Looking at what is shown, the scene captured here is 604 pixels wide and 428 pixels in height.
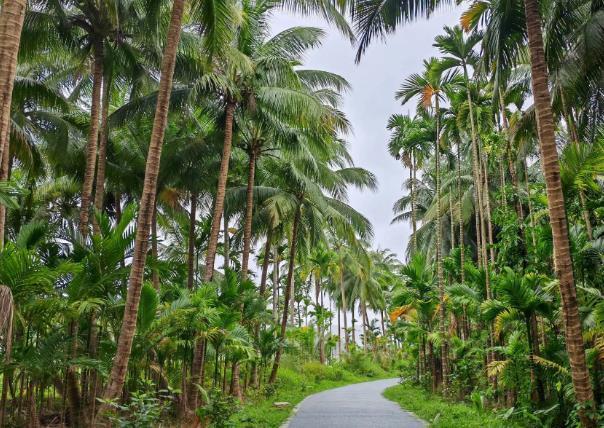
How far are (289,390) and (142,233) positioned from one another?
618 inches

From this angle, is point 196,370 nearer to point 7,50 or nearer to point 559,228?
point 7,50

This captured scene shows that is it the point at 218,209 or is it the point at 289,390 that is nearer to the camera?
the point at 218,209

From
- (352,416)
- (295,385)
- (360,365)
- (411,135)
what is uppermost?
(411,135)

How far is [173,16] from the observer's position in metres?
8.82

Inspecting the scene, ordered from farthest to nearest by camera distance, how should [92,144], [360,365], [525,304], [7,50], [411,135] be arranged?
[360,365] < [411,135] < [92,144] < [525,304] < [7,50]

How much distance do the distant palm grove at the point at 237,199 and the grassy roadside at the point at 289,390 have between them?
0.63ft

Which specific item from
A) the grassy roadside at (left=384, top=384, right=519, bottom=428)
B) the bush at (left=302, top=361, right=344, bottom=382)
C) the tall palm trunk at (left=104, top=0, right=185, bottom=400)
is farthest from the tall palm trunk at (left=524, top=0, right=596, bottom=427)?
the bush at (left=302, top=361, right=344, bottom=382)

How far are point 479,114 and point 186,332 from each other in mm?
10551

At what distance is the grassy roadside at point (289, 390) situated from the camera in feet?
38.5

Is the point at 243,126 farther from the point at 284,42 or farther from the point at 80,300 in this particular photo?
the point at 80,300

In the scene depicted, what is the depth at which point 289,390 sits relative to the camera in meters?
22.4

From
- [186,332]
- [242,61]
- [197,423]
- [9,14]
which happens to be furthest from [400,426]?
[9,14]

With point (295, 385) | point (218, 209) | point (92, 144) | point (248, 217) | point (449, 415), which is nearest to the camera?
point (449, 415)

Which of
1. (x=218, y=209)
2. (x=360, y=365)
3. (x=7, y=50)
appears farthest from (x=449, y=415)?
(x=360, y=365)
